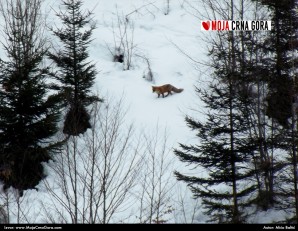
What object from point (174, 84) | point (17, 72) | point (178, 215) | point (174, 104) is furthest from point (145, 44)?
point (178, 215)

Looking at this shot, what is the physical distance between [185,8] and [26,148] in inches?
800

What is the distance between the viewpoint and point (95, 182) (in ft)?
36.5

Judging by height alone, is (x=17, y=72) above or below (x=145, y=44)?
below

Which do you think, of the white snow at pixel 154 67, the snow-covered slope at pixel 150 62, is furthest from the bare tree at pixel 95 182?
the white snow at pixel 154 67

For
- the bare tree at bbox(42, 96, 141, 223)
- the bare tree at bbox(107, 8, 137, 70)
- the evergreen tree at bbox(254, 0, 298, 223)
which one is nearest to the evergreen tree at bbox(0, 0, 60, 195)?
the bare tree at bbox(42, 96, 141, 223)

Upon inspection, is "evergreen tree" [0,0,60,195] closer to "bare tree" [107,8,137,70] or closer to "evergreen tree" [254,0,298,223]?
"evergreen tree" [254,0,298,223]

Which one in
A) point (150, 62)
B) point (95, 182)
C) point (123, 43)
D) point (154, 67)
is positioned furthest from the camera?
point (123, 43)

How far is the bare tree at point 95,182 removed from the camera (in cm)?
695

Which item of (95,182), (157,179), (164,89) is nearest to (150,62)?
(164,89)

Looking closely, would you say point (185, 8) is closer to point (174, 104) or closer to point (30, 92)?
point (174, 104)

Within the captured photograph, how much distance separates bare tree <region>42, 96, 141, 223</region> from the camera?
695 centimetres

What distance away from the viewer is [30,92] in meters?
13.2

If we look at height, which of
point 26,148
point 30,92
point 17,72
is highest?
point 17,72

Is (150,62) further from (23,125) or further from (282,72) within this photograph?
(23,125)
